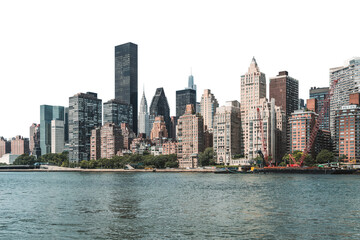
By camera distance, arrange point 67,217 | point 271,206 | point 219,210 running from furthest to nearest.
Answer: point 271,206
point 219,210
point 67,217

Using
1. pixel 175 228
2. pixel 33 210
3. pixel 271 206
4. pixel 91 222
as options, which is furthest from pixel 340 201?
pixel 33 210

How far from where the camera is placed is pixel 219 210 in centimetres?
7756

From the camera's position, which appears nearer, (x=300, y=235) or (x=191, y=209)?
(x=300, y=235)

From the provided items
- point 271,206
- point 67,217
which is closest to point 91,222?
point 67,217

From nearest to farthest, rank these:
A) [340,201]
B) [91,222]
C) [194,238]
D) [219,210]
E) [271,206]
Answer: [194,238] → [91,222] → [219,210] → [271,206] → [340,201]

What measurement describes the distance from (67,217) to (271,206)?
127 ft

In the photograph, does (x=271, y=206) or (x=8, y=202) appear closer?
(x=271, y=206)

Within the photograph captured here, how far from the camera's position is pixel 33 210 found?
8088 centimetres

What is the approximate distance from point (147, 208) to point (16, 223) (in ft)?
80.4

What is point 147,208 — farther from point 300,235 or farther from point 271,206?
point 300,235

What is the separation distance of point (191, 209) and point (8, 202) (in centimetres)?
4446

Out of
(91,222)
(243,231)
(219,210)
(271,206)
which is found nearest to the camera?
(243,231)

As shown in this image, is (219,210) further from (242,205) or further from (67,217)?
(67,217)

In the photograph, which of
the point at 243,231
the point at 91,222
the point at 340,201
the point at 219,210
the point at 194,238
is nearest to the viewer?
the point at 194,238
